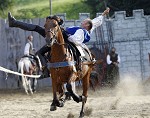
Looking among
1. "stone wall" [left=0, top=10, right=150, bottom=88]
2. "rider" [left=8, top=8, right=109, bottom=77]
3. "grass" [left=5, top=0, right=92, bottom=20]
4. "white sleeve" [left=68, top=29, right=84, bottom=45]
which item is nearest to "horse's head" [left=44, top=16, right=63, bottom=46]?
"rider" [left=8, top=8, right=109, bottom=77]

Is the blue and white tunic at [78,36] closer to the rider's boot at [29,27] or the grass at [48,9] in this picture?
the rider's boot at [29,27]

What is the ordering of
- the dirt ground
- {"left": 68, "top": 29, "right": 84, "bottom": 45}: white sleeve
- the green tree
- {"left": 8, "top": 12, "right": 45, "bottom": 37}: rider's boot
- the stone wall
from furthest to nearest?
the green tree → the stone wall → the dirt ground → {"left": 68, "top": 29, "right": 84, "bottom": 45}: white sleeve → {"left": 8, "top": 12, "right": 45, "bottom": 37}: rider's boot

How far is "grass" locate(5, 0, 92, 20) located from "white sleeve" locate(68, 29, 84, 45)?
39.2 m

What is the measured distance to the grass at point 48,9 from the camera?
54406mm

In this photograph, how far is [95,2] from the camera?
4100 cm

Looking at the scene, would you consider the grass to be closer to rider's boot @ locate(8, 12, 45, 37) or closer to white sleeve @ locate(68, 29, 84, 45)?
white sleeve @ locate(68, 29, 84, 45)

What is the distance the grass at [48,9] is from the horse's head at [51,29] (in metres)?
40.5

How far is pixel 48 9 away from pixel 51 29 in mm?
49254

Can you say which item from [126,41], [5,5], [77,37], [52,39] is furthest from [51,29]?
[5,5]

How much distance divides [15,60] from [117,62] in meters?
4.31

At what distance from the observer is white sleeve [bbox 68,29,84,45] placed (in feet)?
38.7

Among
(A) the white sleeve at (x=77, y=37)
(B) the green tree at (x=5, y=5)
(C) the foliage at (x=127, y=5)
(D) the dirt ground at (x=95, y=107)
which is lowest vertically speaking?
(D) the dirt ground at (x=95, y=107)

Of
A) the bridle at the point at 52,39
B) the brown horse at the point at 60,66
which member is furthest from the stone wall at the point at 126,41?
the bridle at the point at 52,39

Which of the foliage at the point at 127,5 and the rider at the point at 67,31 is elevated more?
the foliage at the point at 127,5
